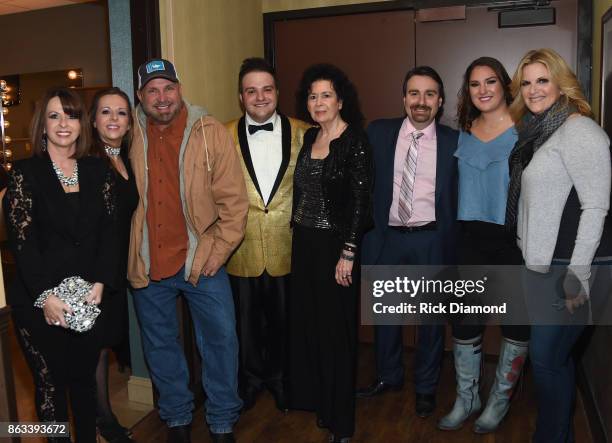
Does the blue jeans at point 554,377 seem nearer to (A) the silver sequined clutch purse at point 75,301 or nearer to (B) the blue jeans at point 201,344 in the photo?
(B) the blue jeans at point 201,344

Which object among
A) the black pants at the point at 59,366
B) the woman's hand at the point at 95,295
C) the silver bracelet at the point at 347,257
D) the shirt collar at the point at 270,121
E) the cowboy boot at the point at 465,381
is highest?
the shirt collar at the point at 270,121

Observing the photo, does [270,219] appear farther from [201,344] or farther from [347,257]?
[201,344]

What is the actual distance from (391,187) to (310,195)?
0.49 metres

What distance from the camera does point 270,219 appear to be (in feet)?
8.73

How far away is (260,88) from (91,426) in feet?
5.20

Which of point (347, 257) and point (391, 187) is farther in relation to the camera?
point (391, 187)

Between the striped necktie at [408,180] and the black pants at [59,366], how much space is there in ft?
4.65

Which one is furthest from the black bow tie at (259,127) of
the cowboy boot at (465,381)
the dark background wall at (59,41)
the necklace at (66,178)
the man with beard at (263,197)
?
the dark background wall at (59,41)

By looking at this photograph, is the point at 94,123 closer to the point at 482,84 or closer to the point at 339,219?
the point at 339,219

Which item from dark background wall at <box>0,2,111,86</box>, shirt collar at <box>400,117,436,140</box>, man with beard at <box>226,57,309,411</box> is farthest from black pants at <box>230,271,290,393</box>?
dark background wall at <box>0,2,111,86</box>

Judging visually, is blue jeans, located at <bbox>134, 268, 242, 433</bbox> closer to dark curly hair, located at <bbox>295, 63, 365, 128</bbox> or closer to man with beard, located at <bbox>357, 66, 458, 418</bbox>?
man with beard, located at <bbox>357, 66, 458, 418</bbox>

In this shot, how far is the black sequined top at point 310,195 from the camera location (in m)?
2.35

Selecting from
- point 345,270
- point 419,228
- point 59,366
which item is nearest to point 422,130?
point 419,228

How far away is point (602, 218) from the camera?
1.91 metres
